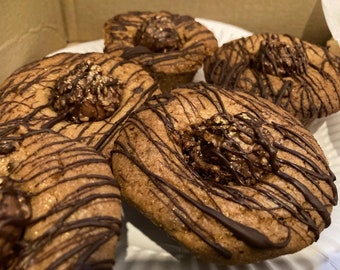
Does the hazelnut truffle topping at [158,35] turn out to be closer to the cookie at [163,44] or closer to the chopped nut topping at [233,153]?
the cookie at [163,44]

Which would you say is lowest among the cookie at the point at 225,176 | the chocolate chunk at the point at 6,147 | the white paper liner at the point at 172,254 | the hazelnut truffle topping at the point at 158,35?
the white paper liner at the point at 172,254

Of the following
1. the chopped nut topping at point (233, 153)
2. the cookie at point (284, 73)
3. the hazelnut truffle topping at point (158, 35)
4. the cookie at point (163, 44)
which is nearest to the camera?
the chopped nut topping at point (233, 153)

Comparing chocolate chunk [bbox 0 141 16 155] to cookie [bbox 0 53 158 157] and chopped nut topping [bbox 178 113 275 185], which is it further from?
chopped nut topping [bbox 178 113 275 185]

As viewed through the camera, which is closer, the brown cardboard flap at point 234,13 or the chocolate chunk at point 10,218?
the chocolate chunk at point 10,218

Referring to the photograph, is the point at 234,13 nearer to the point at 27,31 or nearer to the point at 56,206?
the point at 27,31

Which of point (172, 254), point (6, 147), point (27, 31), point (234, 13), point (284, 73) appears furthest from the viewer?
point (234, 13)

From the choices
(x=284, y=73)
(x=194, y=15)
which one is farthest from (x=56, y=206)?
(x=194, y=15)

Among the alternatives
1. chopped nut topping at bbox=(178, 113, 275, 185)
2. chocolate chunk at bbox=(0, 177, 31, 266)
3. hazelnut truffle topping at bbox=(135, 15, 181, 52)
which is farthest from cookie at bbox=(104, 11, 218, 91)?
chocolate chunk at bbox=(0, 177, 31, 266)

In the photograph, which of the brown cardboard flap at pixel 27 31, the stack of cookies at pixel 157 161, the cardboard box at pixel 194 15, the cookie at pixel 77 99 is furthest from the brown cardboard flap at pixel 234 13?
the cookie at pixel 77 99
